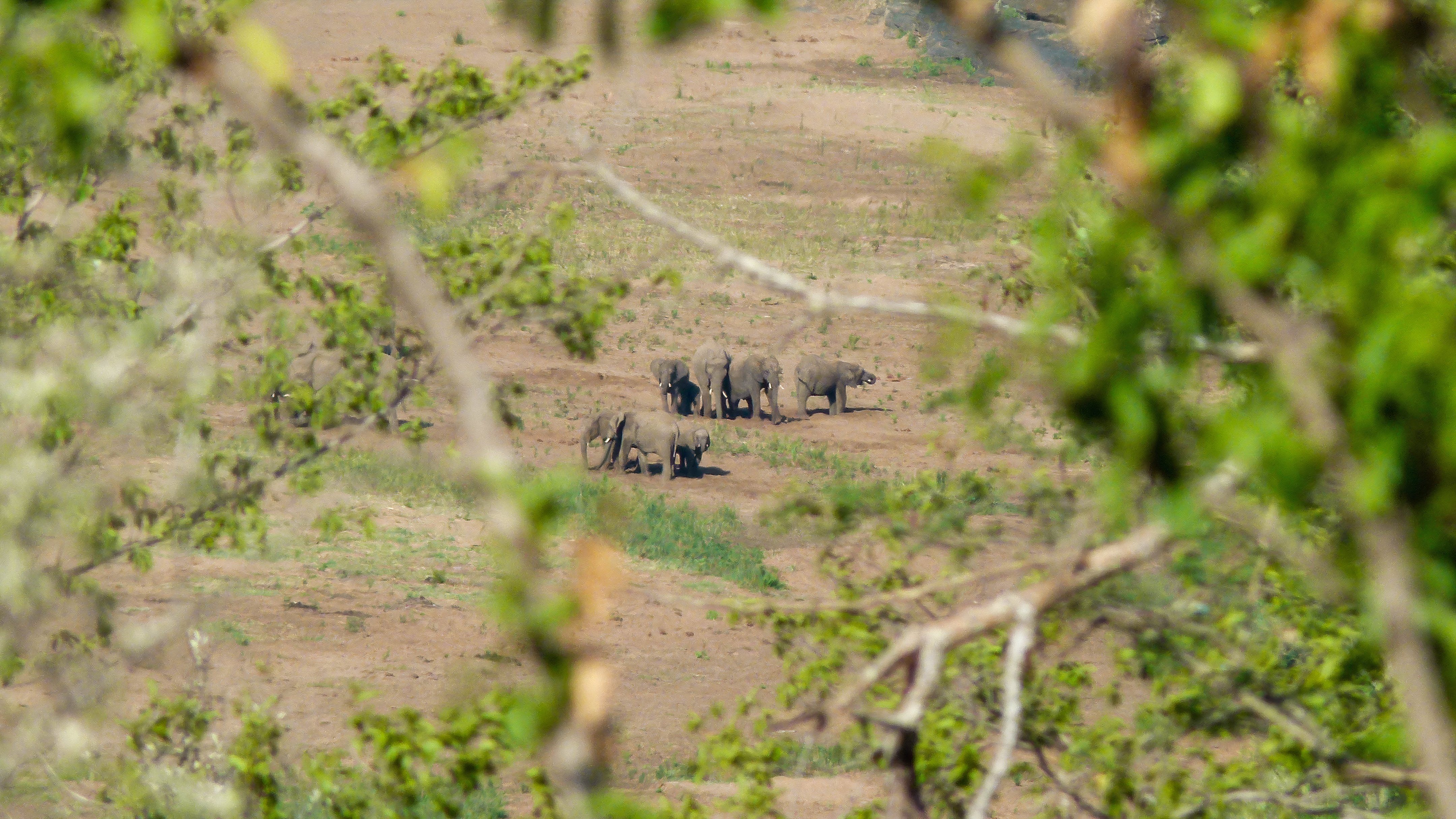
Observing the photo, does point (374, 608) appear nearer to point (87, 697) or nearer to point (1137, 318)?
point (87, 697)

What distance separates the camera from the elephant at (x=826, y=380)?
84.4 ft

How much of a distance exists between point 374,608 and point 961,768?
12.2 metres

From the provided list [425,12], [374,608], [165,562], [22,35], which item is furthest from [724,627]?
[425,12]

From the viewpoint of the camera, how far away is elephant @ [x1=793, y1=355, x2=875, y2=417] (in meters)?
25.7

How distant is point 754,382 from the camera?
83.1 ft

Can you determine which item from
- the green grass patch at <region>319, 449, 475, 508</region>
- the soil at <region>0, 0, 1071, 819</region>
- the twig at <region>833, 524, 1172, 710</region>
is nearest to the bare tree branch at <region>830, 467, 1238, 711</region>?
the twig at <region>833, 524, 1172, 710</region>

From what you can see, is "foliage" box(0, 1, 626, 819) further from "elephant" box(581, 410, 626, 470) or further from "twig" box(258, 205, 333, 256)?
"elephant" box(581, 410, 626, 470)

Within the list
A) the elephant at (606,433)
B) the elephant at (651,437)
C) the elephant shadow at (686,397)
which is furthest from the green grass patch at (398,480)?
the elephant shadow at (686,397)

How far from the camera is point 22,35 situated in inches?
81.4

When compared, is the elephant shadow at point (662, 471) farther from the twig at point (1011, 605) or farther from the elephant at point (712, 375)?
the twig at point (1011, 605)

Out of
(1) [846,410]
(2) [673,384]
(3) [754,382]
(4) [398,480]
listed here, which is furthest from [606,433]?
(1) [846,410]

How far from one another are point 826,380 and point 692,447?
504 cm

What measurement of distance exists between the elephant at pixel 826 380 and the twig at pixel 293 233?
65.0 ft

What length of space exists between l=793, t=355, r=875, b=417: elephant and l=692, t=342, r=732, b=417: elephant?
4.59 feet
